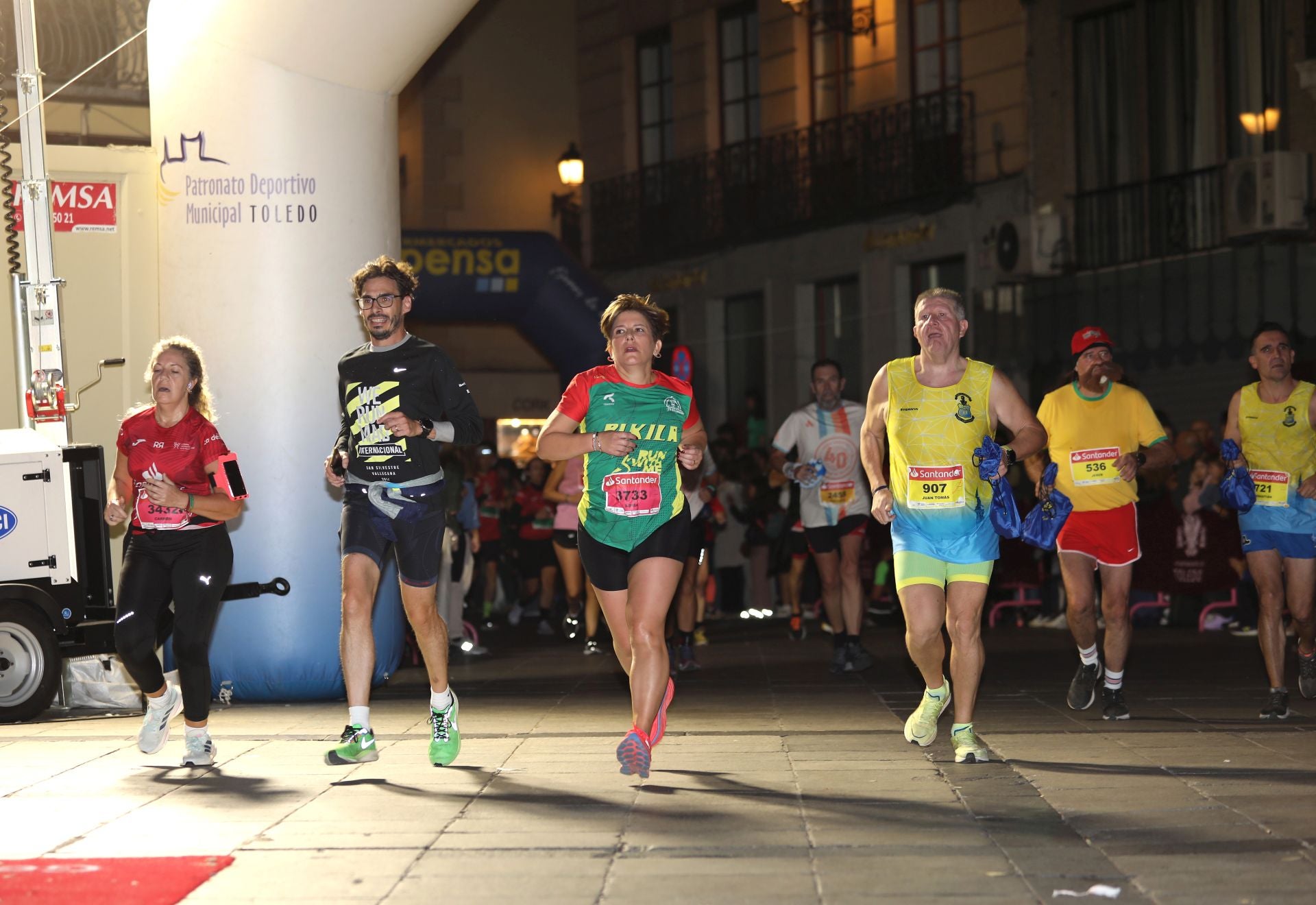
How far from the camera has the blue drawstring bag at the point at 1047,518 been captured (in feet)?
29.4

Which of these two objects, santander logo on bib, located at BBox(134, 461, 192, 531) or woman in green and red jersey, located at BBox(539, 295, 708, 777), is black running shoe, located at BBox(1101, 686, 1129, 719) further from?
santander logo on bib, located at BBox(134, 461, 192, 531)

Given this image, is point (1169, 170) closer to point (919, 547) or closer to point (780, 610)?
point (780, 610)

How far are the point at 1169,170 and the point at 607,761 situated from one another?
1552cm

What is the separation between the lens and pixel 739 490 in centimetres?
1947

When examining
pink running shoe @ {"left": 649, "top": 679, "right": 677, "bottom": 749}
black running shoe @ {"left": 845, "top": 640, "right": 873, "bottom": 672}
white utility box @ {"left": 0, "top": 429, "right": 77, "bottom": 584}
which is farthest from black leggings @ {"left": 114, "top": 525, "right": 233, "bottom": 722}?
black running shoe @ {"left": 845, "top": 640, "right": 873, "bottom": 672}

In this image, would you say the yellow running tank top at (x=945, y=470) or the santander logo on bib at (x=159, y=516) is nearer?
the yellow running tank top at (x=945, y=470)

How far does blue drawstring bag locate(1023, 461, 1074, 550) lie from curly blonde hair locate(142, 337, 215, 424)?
402 cm

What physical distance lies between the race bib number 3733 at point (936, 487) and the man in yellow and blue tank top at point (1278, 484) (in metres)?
2.40

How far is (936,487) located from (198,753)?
3.44 m

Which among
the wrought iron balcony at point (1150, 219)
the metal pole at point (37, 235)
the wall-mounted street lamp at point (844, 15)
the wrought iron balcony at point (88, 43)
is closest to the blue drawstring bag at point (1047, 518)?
the metal pole at point (37, 235)

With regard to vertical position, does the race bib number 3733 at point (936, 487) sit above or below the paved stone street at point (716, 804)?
above

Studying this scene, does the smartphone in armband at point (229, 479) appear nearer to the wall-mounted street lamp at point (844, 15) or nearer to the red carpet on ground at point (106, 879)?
the red carpet on ground at point (106, 879)

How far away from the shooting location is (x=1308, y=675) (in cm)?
975

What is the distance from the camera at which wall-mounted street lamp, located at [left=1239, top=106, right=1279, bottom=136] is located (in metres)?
19.8
